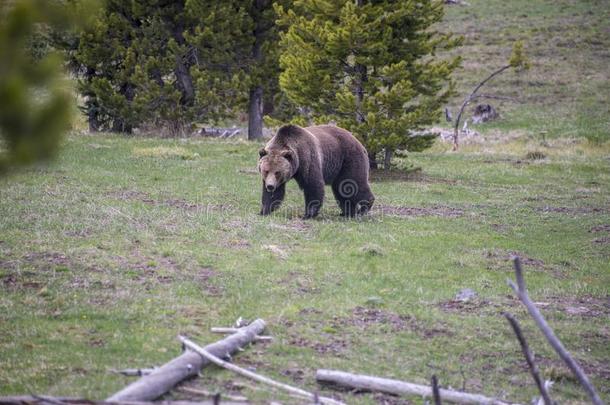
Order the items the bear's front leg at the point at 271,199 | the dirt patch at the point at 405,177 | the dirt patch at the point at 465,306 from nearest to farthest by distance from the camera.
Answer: the dirt patch at the point at 465,306
the bear's front leg at the point at 271,199
the dirt patch at the point at 405,177

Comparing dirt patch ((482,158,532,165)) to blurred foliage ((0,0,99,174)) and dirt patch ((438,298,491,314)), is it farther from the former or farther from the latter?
blurred foliage ((0,0,99,174))

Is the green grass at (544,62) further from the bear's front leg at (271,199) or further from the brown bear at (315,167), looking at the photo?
the bear's front leg at (271,199)

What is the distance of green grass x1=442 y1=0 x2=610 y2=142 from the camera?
3731cm

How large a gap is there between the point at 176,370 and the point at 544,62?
1713 inches

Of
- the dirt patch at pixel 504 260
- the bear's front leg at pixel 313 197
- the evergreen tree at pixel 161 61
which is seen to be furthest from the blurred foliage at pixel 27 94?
the evergreen tree at pixel 161 61

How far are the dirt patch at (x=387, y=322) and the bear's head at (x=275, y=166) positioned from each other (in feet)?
17.0

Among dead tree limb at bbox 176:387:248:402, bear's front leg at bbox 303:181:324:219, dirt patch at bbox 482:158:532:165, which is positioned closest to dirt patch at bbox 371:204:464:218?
bear's front leg at bbox 303:181:324:219

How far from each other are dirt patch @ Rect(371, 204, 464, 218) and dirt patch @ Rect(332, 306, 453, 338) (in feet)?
22.4

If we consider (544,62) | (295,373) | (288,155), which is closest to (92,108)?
(288,155)

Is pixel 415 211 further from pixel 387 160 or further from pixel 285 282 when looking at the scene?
pixel 285 282

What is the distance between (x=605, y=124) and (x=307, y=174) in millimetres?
25023

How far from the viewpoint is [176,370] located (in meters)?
6.15

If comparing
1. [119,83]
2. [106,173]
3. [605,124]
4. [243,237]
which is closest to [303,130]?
[243,237]

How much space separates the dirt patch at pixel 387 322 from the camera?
857 centimetres
